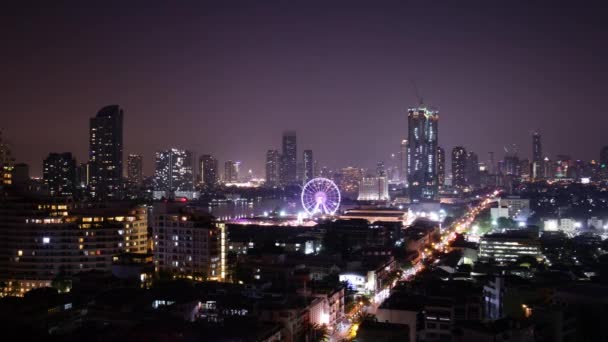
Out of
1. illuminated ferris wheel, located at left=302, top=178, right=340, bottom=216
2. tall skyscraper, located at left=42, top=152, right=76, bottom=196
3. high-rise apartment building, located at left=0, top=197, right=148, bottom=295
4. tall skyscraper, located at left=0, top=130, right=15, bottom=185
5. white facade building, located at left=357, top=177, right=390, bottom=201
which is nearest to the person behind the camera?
high-rise apartment building, located at left=0, top=197, right=148, bottom=295

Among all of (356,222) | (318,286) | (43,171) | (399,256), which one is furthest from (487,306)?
(43,171)

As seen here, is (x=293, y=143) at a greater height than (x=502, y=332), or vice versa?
(x=293, y=143)

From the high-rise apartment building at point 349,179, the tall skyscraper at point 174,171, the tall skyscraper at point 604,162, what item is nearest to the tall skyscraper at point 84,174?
the tall skyscraper at point 174,171

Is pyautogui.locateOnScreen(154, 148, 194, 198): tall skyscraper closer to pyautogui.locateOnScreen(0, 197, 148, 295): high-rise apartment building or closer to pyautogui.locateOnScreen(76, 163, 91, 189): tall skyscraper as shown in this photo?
pyautogui.locateOnScreen(76, 163, 91, 189): tall skyscraper

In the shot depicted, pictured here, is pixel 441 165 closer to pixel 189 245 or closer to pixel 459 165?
pixel 459 165

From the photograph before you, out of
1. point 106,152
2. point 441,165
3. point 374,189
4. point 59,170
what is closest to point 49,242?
point 59,170

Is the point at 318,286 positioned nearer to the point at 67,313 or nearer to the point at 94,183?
the point at 67,313

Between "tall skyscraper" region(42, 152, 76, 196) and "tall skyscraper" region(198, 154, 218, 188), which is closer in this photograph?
"tall skyscraper" region(42, 152, 76, 196)

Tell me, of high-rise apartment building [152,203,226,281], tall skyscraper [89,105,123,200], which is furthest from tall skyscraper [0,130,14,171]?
tall skyscraper [89,105,123,200]
